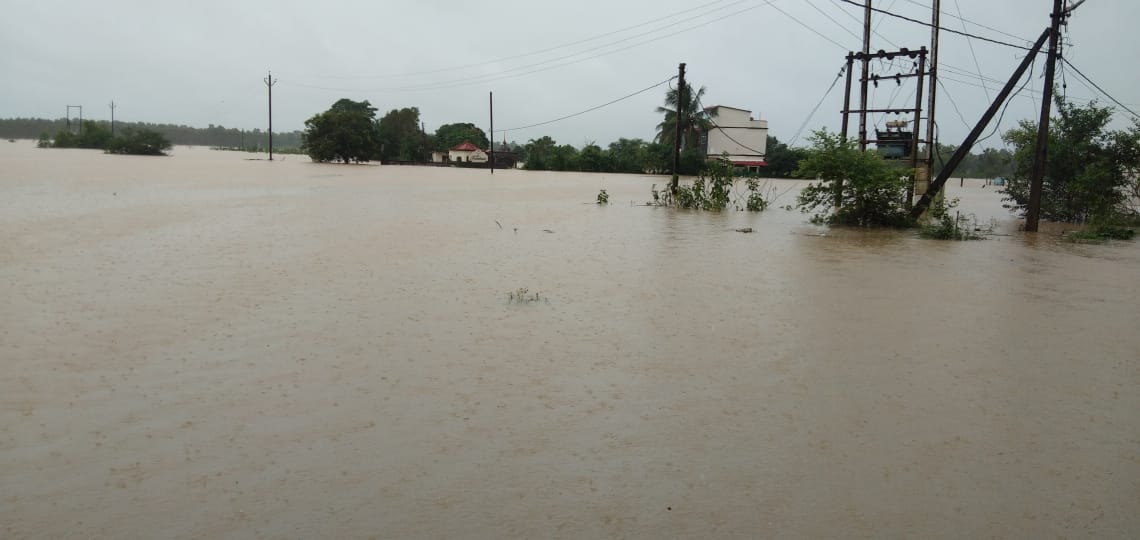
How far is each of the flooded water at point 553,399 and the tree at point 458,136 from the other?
66.5m

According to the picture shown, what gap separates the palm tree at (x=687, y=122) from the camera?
Result: 5609 centimetres

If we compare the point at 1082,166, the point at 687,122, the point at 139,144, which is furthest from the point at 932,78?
the point at 139,144

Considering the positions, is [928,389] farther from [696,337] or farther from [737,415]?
[696,337]

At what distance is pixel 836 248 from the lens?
1273cm

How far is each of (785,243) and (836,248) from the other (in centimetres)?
97

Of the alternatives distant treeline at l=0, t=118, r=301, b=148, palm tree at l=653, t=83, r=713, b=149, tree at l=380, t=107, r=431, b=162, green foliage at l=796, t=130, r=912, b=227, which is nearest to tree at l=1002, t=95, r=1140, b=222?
green foliage at l=796, t=130, r=912, b=227

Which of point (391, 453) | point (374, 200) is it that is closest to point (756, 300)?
point (391, 453)

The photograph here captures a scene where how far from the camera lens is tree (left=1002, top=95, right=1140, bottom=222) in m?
17.3

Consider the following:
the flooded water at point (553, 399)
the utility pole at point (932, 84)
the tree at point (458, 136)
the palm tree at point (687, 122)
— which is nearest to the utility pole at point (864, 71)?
the utility pole at point (932, 84)

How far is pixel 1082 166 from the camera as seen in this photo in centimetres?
1805

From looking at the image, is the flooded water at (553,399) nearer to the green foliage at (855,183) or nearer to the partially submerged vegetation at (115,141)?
the green foliage at (855,183)

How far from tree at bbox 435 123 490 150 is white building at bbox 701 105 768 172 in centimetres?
2622

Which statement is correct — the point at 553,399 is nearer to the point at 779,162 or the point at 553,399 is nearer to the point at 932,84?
the point at 932,84

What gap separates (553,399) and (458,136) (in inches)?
2919
